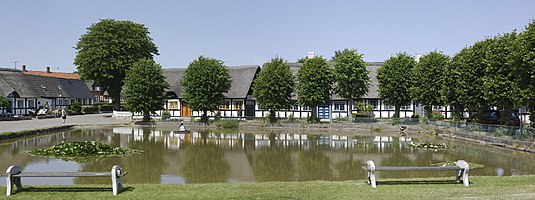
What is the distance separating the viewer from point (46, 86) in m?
49.7

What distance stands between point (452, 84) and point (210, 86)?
18154 millimetres

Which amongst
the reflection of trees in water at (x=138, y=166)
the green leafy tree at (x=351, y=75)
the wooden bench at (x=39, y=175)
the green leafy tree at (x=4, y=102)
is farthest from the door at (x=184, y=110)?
the wooden bench at (x=39, y=175)

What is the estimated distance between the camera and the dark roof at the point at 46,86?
1871 inches

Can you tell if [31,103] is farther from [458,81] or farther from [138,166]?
[458,81]

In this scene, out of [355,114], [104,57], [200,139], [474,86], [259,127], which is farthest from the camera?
[104,57]

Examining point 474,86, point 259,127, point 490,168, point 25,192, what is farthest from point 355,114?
point 25,192

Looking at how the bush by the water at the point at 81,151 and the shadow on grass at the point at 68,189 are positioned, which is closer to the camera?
the shadow on grass at the point at 68,189

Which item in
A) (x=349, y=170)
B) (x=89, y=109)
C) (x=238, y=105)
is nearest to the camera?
(x=349, y=170)

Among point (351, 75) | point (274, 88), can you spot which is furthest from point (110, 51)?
point (351, 75)

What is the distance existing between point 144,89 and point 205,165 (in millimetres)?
23433

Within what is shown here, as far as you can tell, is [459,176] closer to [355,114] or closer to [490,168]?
[490,168]

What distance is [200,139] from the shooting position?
91.4ft

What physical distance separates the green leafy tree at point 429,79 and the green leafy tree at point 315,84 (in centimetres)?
615

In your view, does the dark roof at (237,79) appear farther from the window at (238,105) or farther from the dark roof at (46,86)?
the dark roof at (46,86)
